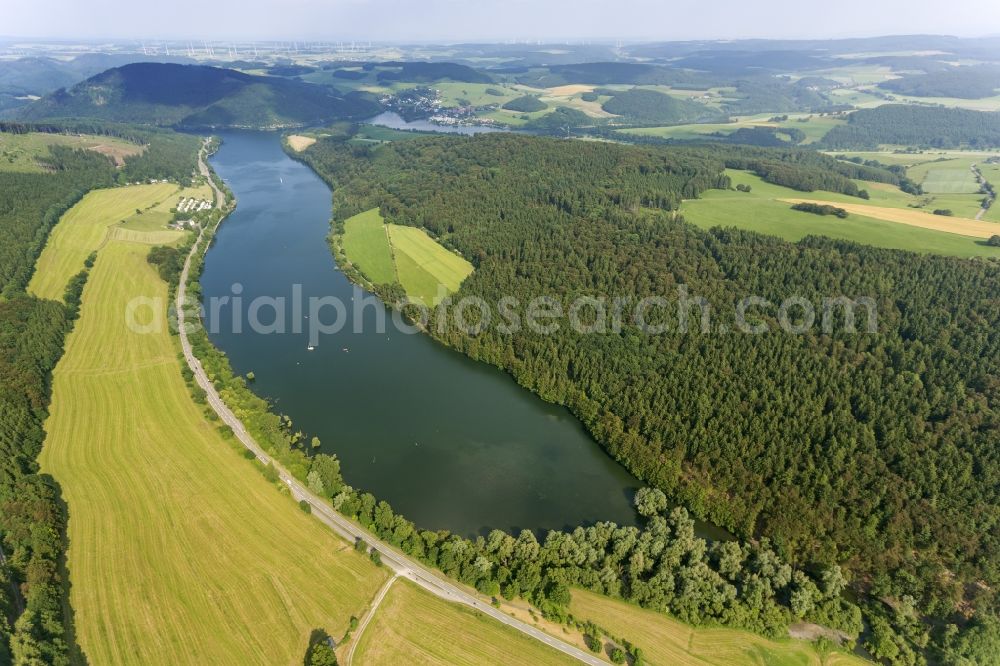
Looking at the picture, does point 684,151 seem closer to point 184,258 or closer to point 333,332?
point 333,332

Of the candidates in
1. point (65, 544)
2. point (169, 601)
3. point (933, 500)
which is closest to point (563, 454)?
point (933, 500)

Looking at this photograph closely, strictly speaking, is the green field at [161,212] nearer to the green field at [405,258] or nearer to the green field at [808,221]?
the green field at [405,258]

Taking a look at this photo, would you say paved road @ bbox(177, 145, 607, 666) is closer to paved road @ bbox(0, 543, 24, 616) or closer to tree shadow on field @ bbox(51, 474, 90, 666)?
tree shadow on field @ bbox(51, 474, 90, 666)

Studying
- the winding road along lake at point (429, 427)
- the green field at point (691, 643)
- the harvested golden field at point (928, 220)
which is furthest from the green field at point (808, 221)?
the green field at point (691, 643)

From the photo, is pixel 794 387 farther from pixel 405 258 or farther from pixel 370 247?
pixel 370 247

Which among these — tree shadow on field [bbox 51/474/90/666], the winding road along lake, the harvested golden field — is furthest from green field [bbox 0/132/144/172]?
the harvested golden field

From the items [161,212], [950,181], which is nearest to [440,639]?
[161,212]
